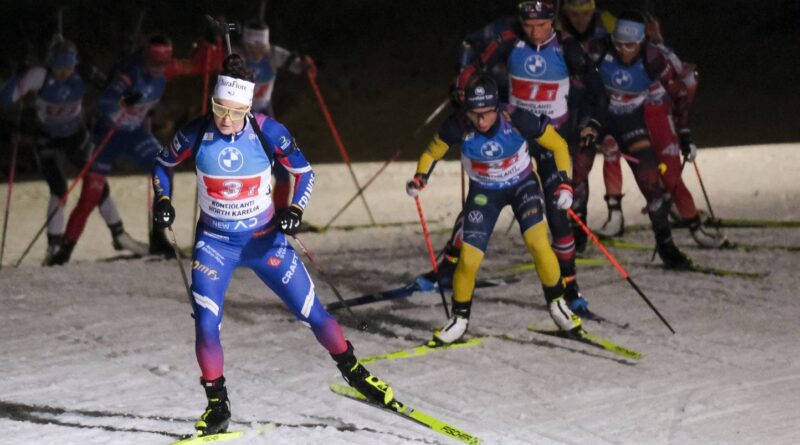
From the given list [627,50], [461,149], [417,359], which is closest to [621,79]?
[627,50]

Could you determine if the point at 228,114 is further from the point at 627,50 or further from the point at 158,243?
the point at 158,243

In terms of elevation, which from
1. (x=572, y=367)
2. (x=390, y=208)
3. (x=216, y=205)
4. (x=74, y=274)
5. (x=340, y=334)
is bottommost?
(x=390, y=208)

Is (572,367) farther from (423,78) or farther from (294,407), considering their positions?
(423,78)

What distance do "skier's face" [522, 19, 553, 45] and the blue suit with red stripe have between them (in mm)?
2765

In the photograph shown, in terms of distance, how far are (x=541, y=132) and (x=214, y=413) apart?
99.3 inches

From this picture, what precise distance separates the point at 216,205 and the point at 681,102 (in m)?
4.98

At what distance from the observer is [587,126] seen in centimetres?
812

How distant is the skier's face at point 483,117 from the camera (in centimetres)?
663

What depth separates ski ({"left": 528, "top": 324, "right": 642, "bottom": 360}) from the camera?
6944mm

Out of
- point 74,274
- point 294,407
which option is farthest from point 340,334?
point 74,274

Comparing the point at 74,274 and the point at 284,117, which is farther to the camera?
the point at 284,117

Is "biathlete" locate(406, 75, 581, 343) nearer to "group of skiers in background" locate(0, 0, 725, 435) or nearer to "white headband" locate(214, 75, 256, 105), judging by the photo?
"group of skiers in background" locate(0, 0, 725, 435)

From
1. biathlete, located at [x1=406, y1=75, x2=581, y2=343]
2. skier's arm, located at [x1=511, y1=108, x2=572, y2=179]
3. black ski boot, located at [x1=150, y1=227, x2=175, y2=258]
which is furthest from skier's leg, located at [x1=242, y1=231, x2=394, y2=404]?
black ski boot, located at [x1=150, y1=227, x2=175, y2=258]

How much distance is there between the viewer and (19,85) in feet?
32.0
